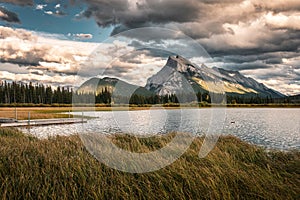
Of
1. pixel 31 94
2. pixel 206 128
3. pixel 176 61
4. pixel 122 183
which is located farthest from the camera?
pixel 31 94

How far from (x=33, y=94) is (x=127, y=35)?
11661 cm

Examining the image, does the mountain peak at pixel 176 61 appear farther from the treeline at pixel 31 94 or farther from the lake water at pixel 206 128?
the treeline at pixel 31 94

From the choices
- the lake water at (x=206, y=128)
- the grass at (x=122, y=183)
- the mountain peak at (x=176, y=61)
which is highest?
the mountain peak at (x=176, y=61)

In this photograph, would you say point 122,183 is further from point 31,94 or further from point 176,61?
point 31,94

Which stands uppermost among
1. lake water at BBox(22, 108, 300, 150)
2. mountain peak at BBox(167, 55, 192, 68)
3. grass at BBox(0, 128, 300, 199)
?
mountain peak at BBox(167, 55, 192, 68)

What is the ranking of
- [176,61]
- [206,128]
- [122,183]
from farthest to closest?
1. [206,128]
2. [176,61]
3. [122,183]

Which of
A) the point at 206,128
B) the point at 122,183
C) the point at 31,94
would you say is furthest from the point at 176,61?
the point at 31,94

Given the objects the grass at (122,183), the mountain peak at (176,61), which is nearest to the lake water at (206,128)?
the mountain peak at (176,61)

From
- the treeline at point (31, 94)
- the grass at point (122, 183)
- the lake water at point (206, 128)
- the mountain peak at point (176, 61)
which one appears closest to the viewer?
the grass at point (122, 183)

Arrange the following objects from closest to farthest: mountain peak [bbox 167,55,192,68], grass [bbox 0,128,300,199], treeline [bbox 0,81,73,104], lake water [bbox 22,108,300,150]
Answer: grass [bbox 0,128,300,199]
mountain peak [bbox 167,55,192,68]
lake water [bbox 22,108,300,150]
treeline [bbox 0,81,73,104]

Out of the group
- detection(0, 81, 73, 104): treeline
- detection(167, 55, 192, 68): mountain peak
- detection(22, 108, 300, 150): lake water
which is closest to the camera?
detection(167, 55, 192, 68): mountain peak

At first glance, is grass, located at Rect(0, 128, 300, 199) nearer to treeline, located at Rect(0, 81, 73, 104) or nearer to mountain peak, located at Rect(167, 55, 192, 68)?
mountain peak, located at Rect(167, 55, 192, 68)

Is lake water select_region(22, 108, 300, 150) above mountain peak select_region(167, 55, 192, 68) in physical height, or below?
below

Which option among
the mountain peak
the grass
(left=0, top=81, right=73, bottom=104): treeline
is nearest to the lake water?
the mountain peak
